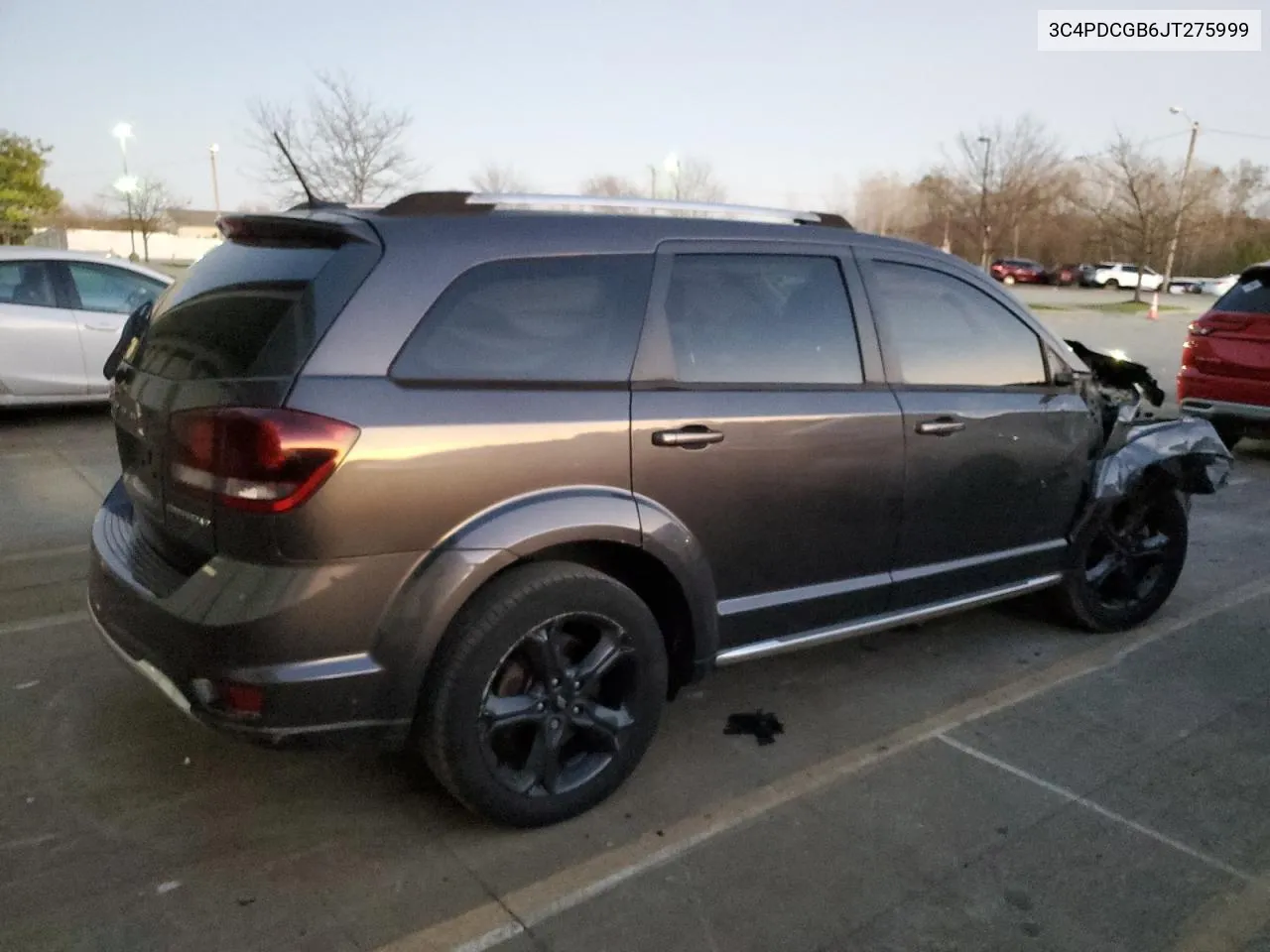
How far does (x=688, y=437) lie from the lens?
3092mm

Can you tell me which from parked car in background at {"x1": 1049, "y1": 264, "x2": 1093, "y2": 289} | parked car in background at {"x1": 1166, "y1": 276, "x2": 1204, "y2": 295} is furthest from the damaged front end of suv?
parked car in background at {"x1": 1049, "y1": 264, "x2": 1093, "y2": 289}

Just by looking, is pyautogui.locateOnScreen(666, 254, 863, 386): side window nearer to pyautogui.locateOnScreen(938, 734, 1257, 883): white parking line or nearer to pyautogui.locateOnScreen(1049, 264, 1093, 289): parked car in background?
pyautogui.locateOnScreen(938, 734, 1257, 883): white parking line

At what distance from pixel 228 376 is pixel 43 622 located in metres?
2.48

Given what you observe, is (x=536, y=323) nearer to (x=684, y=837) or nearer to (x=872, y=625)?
(x=684, y=837)

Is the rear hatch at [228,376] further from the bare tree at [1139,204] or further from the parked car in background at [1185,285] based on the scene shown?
the parked car in background at [1185,285]

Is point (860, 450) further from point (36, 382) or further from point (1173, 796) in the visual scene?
point (36, 382)

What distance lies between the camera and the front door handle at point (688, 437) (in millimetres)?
3043

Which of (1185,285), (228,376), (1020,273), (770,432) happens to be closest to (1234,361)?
(770,432)

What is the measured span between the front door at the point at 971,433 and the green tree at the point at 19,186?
40667 millimetres

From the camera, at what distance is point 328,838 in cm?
291

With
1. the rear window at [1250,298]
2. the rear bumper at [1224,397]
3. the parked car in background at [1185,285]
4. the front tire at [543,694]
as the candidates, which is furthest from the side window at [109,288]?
the parked car in background at [1185,285]

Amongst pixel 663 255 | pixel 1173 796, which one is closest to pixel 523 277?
pixel 663 255

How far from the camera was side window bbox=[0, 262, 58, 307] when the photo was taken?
8492 mm

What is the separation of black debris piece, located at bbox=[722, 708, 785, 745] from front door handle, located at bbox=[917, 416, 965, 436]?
3.95 ft
